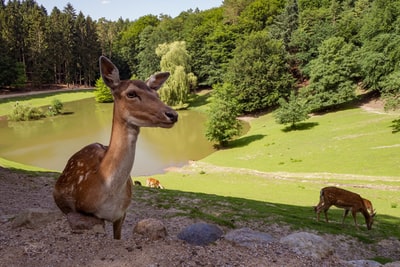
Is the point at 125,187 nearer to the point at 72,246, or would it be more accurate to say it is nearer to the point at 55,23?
the point at 72,246

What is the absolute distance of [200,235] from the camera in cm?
665

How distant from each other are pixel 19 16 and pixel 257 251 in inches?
3299

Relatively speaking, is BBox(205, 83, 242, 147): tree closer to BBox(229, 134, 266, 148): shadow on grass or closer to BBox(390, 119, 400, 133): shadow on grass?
BBox(229, 134, 266, 148): shadow on grass

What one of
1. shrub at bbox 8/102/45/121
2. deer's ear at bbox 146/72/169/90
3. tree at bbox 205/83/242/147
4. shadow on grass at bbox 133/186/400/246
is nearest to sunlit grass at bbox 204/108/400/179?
tree at bbox 205/83/242/147

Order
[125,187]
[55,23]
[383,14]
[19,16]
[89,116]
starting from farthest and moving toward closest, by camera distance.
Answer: [55,23]
[19,16]
[89,116]
[383,14]
[125,187]

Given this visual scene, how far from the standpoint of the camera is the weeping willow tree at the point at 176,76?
181ft

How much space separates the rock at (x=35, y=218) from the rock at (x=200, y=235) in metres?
2.43

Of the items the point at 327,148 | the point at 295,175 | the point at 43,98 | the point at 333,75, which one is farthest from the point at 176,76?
the point at 295,175

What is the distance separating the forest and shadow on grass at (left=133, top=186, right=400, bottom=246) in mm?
22422

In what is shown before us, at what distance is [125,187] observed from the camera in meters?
5.01

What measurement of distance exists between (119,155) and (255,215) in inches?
352

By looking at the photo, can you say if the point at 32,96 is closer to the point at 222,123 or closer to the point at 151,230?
the point at 222,123

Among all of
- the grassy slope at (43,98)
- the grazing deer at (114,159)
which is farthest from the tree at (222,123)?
the grassy slope at (43,98)

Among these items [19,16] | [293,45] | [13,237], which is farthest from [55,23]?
[13,237]
